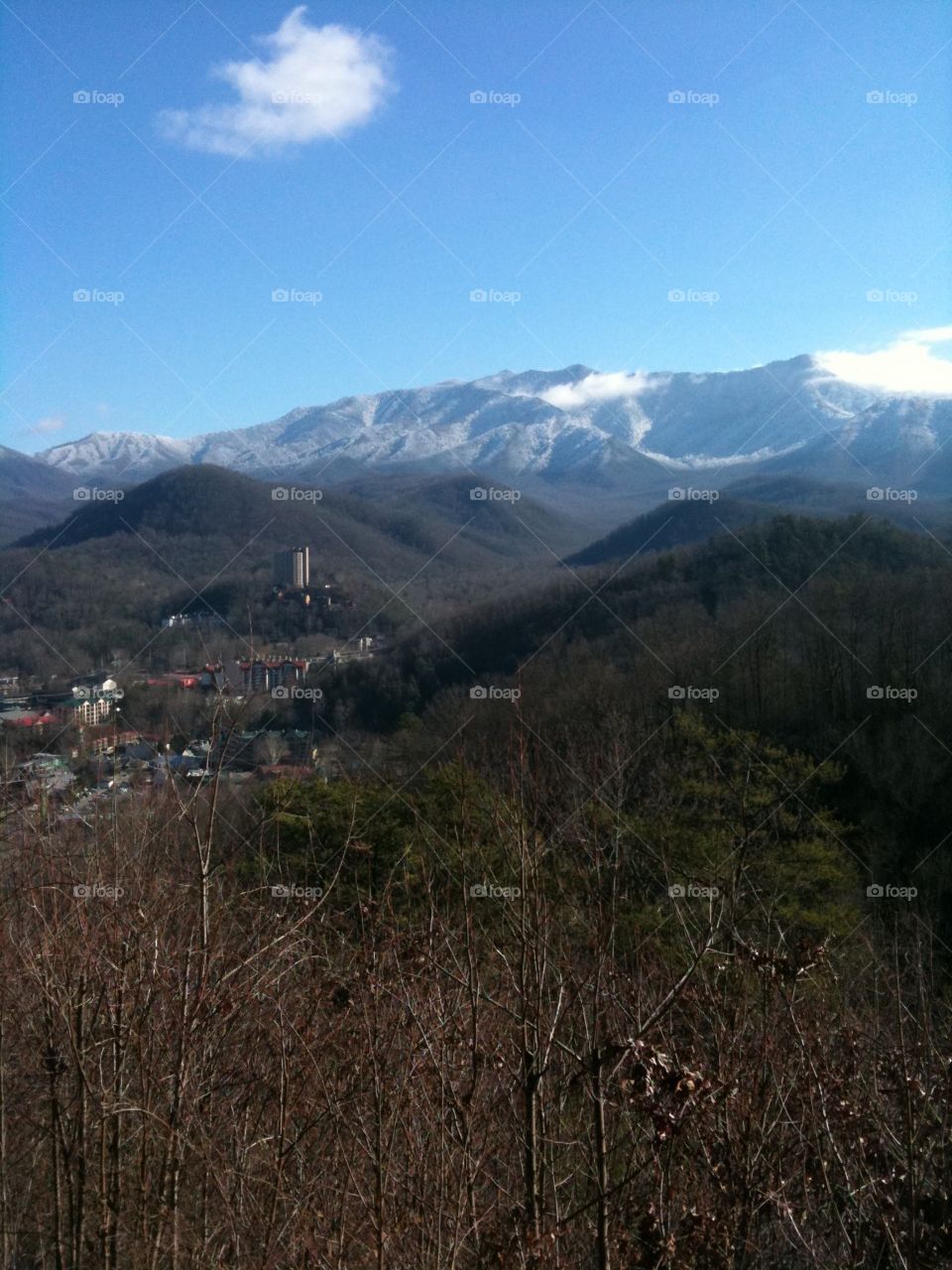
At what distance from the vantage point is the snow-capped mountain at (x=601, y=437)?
233ft

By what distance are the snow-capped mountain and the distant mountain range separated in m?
0.33

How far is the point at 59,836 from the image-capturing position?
663cm

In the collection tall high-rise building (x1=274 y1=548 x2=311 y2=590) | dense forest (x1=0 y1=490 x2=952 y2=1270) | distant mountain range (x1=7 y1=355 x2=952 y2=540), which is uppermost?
distant mountain range (x1=7 y1=355 x2=952 y2=540)

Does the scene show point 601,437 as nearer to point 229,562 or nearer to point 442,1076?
point 229,562

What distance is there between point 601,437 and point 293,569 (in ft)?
315

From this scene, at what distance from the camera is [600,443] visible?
115250 millimetres

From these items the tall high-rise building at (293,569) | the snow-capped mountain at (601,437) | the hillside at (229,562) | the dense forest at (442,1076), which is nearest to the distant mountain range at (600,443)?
the snow-capped mountain at (601,437)

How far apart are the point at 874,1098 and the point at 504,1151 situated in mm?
1837

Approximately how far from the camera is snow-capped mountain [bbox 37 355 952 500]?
71.0 metres

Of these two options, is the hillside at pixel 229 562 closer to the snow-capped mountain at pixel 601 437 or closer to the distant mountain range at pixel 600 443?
the distant mountain range at pixel 600 443

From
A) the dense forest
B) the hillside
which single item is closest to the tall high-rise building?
the hillside

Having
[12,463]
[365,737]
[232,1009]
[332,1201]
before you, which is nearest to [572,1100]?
[332,1201]

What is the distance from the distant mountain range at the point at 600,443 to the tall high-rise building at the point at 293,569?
1653 cm

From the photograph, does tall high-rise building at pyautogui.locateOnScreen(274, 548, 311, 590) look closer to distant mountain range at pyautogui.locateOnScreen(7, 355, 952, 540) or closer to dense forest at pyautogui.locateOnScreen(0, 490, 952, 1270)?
distant mountain range at pyautogui.locateOnScreen(7, 355, 952, 540)
